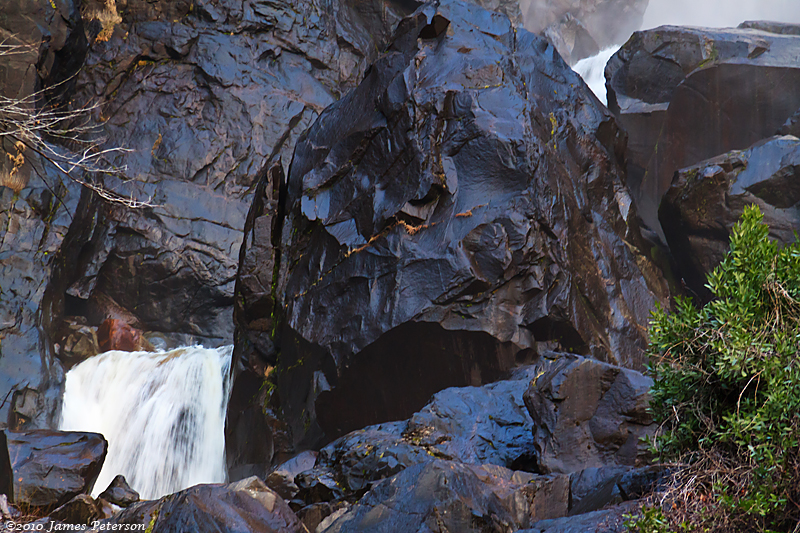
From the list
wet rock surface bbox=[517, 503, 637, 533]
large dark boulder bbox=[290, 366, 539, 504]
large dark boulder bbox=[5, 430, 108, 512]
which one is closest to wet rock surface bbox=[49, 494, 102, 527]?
large dark boulder bbox=[5, 430, 108, 512]

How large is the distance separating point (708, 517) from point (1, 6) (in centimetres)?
1435

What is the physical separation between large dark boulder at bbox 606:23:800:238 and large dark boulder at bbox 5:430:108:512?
10.1 m

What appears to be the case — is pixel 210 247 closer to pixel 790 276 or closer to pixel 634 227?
pixel 634 227

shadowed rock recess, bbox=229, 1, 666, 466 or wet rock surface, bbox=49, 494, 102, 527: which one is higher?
shadowed rock recess, bbox=229, 1, 666, 466

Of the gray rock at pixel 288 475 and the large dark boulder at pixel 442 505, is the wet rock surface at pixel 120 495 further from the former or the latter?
the large dark boulder at pixel 442 505

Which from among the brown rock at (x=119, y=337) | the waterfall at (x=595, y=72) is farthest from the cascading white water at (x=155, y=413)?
the waterfall at (x=595, y=72)

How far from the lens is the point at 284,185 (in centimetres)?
974

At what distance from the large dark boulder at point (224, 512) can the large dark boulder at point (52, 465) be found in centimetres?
432

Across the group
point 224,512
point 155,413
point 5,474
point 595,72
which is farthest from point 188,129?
point 224,512

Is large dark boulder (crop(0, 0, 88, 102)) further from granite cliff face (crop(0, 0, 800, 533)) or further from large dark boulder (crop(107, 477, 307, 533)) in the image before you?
large dark boulder (crop(107, 477, 307, 533))

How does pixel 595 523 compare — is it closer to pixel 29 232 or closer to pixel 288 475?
pixel 288 475

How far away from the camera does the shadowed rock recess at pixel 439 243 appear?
6910mm

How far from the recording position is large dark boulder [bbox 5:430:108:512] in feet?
26.1

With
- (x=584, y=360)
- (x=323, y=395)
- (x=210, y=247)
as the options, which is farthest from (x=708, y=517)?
(x=210, y=247)
